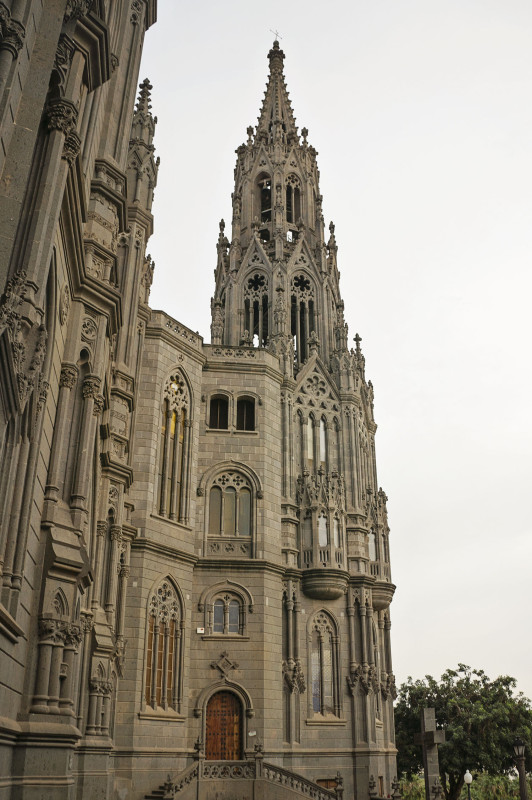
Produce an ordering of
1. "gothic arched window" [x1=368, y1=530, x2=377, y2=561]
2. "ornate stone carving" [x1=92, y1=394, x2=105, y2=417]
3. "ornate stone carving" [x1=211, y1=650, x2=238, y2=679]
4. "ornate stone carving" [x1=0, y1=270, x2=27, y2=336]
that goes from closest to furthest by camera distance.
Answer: "ornate stone carving" [x1=0, y1=270, x2=27, y2=336] < "ornate stone carving" [x1=92, y1=394, x2=105, y2=417] < "ornate stone carving" [x1=211, y1=650, x2=238, y2=679] < "gothic arched window" [x1=368, y1=530, x2=377, y2=561]

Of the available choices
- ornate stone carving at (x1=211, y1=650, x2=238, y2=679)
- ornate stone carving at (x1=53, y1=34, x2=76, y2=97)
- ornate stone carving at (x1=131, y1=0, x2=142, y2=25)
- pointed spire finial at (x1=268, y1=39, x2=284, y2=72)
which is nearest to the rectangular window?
ornate stone carving at (x1=211, y1=650, x2=238, y2=679)

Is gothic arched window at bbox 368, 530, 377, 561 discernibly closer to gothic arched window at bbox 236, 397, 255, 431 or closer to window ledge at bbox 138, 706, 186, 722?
gothic arched window at bbox 236, 397, 255, 431

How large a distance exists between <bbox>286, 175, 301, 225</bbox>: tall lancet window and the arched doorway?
97.8ft

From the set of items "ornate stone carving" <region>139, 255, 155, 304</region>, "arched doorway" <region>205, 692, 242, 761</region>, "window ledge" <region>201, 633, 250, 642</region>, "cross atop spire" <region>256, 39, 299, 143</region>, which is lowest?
"arched doorway" <region>205, 692, 242, 761</region>

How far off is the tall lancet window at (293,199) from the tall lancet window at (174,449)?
19.1 meters

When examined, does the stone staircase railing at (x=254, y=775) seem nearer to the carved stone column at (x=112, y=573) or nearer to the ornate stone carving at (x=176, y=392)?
the carved stone column at (x=112, y=573)

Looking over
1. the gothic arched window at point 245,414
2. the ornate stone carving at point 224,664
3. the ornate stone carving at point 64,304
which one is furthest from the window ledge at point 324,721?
the ornate stone carving at point 64,304

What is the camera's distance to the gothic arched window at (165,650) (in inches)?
1150

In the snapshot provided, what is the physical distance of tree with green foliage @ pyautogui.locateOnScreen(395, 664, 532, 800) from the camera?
45250mm

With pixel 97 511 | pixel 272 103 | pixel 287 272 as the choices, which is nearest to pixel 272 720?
pixel 97 511

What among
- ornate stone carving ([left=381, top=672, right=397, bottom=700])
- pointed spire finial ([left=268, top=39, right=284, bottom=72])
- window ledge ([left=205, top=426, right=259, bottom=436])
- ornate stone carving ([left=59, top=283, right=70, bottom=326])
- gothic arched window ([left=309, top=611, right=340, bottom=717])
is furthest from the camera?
pointed spire finial ([left=268, top=39, right=284, bottom=72])

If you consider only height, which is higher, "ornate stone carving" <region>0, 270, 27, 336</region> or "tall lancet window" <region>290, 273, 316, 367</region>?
"tall lancet window" <region>290, 273, 316, 367</region>

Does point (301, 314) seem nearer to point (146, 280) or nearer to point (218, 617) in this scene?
point (146, 280)

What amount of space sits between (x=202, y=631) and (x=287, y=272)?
21.6 metres
